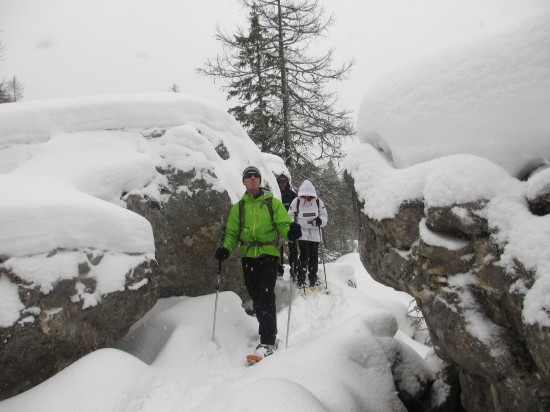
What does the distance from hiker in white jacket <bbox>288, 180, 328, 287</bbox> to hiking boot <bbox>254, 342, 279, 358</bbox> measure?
121 inches

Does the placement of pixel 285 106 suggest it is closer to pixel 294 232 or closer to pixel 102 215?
pixel 294 232

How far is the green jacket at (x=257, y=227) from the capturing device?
4934 millimetres

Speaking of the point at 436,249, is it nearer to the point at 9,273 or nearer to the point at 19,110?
the point at 9,273

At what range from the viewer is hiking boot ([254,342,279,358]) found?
4742 mm

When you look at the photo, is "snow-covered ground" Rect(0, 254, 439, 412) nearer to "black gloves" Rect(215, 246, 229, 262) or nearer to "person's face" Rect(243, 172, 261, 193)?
"black gloves" Rect(215, 246, 229, 262)

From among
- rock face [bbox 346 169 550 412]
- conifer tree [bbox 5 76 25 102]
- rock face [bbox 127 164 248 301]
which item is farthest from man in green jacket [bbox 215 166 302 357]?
conifer tree [bbox 5 76 25 102]

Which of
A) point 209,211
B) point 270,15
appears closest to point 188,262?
point 209,211

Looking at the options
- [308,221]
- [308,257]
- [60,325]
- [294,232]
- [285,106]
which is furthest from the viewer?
[285,106]

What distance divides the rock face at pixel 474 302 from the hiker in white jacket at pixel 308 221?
3560 mm

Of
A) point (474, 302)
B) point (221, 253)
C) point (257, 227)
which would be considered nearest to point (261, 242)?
point (257, 227)

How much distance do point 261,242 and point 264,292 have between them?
70 cm

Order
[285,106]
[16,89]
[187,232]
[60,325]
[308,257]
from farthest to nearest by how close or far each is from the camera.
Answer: [16,89] → [285,106] → [308,257] → [187,232] → [60,325]

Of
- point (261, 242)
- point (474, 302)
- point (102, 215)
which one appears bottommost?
point (474, 302)

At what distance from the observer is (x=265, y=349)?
4805mm
